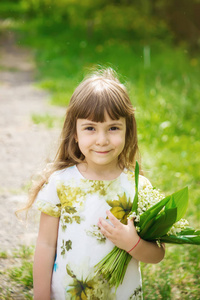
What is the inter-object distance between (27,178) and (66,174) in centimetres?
199

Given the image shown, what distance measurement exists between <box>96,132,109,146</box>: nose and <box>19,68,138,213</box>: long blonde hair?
0.17 feet

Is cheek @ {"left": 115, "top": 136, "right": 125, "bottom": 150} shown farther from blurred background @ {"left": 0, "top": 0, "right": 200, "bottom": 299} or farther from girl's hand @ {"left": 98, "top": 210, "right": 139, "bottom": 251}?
blurred background @ {"left": 0, "top": 0, "right": 200, "bottom": 299}

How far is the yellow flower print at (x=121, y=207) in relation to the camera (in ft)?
5.90

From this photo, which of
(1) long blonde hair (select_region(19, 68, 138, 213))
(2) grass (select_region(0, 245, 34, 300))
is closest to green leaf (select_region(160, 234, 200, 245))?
(1) long blonde hair (select_region(19, 68, 138, 213))

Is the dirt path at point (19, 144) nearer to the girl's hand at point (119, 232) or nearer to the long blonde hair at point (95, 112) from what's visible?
the long blonde hair at point (95, 112)

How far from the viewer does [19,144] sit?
4668 millimetres

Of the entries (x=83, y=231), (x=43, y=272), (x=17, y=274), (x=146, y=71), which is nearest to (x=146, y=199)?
(x=83, y=231)

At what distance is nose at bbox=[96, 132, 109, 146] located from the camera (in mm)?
1742

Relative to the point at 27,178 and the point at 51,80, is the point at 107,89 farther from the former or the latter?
the point at 51,80

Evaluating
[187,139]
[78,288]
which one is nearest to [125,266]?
[78,288]

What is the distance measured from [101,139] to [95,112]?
10cm

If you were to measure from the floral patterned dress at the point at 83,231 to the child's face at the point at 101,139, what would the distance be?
0.35 feet

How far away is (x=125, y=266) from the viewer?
1797 millimetres

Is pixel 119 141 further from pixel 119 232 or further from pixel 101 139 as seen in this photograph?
pixel 119 232
